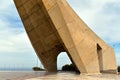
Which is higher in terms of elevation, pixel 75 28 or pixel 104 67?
pixel 75 28

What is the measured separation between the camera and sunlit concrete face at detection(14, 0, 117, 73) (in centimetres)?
1800

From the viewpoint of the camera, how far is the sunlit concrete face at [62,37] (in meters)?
18.0

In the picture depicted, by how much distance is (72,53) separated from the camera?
1817 centimetres

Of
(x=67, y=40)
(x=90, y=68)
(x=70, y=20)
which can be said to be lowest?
(x=90, y=68)

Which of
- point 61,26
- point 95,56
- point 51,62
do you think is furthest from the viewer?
point 51,62

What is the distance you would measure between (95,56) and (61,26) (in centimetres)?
367

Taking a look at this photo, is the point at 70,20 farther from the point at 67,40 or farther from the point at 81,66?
the point at 81,66

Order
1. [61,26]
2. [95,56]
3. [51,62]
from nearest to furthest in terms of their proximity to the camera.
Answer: [61,26] < [95,56] < [51,62]

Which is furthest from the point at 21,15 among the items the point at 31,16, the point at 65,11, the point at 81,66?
the point at 81,66

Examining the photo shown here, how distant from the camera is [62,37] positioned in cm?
1795

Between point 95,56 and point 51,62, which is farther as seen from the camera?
point 51,62

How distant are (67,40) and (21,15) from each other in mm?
5379

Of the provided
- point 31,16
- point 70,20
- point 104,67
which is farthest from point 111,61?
point 31,16

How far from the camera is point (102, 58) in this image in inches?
824
